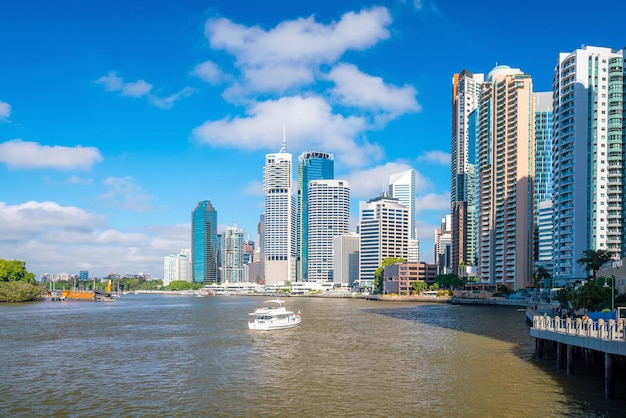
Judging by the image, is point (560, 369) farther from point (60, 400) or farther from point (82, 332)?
point (82, 332)

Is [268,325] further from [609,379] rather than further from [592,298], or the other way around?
[609,379]

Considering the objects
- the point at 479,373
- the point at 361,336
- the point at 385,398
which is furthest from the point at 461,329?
the point at 385,398

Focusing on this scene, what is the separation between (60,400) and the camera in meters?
46.3

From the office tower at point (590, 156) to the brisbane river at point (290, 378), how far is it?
338ft

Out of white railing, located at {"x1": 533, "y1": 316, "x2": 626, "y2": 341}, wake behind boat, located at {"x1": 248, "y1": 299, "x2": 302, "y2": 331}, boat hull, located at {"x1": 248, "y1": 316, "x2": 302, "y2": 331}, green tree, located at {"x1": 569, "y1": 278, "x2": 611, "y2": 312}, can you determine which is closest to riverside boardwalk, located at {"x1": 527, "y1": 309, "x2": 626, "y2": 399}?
white railing, located at {"x1": 533, "y1": 316, "x2": 626, "y2": 341}

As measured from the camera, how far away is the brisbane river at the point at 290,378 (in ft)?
142

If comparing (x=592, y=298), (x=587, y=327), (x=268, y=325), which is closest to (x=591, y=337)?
(x=587, y=327)

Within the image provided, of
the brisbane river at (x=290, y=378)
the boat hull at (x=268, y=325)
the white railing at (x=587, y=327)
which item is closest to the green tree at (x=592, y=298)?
the brisbane river at (x=290, y=378)

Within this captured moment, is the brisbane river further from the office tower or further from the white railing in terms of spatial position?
the office tower

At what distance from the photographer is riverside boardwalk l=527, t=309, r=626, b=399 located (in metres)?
41.2

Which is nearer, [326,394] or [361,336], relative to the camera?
[326,394]

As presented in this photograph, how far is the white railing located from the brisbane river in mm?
4289

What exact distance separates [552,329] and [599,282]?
202 ft

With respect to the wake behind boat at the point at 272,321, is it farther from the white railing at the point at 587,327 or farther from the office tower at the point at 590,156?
the office tower at the point at 590,156
